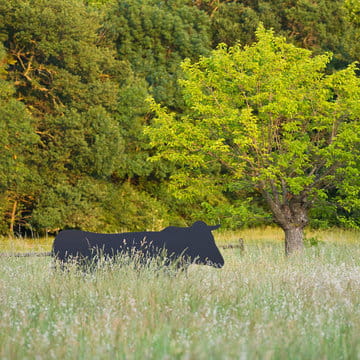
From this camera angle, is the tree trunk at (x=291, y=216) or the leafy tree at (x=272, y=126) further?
the tree trunk at (x=291, y=216)

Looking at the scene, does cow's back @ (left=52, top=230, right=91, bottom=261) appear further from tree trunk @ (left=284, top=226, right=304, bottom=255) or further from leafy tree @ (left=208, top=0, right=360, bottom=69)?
leafy tree @ (left=208, top=0, right=360, bottom=69)

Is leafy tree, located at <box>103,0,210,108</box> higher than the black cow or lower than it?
higher

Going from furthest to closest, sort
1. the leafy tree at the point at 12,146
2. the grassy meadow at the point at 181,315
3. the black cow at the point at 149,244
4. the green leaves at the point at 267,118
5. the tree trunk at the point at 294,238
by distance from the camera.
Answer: the leafy tree at the point at 12,146
the tree trunk at the point at 294,238
the green leaves at the point at 267,118
the black cow at the point at 149,244
the grassy meadow at the point at 181,315

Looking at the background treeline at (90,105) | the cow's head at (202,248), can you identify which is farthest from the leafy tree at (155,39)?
the cow's head at (202,248)

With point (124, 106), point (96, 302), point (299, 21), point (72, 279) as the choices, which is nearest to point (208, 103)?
point (72, 279)

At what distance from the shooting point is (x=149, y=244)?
356 inches

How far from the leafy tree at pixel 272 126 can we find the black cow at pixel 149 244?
4.89 m

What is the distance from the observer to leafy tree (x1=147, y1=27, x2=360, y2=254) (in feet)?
47.0

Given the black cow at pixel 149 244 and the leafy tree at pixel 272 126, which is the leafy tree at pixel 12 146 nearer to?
the leafy tree at pixel 272 126

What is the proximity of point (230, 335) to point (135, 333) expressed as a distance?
739 millimetres

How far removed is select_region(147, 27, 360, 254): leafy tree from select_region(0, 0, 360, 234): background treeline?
727 centimetres

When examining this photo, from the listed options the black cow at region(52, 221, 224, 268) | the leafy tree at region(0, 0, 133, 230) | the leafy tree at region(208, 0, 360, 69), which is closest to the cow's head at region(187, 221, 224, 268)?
the black cow at region(52, 221, 224, 268)

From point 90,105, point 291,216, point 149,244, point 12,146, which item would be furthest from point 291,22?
point 149,244

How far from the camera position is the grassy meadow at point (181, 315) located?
4.65 metres
